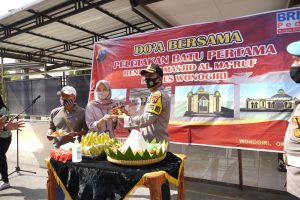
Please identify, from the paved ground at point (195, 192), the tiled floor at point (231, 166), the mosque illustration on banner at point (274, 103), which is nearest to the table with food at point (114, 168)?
the mosque illustration on banner at point (274, 103)

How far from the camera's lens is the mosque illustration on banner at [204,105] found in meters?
3.63

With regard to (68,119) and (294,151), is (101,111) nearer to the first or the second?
(68,119)

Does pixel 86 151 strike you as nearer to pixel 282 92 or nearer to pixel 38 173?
pixel 282 92

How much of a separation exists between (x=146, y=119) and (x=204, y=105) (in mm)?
1377

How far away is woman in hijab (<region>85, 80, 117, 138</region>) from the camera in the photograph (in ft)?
10.4

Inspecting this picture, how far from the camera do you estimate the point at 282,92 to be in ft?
10.6

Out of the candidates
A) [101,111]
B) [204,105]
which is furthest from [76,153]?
[204,105]

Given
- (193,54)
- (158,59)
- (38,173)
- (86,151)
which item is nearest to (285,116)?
(193,54)

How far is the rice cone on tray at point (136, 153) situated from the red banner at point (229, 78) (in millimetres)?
1617

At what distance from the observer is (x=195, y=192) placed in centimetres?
407

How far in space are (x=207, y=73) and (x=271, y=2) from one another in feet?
8.25

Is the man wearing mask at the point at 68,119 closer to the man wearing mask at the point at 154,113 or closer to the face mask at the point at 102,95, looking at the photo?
the face mask at the point at 102,95

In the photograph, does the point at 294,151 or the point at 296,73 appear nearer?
the point at 294,151

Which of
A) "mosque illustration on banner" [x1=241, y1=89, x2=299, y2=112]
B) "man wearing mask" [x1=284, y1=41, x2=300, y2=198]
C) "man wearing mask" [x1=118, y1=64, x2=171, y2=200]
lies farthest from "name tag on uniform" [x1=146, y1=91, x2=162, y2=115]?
"mosque illustration on banner" [x1=241, y1=89, x2=299, y2=112]
